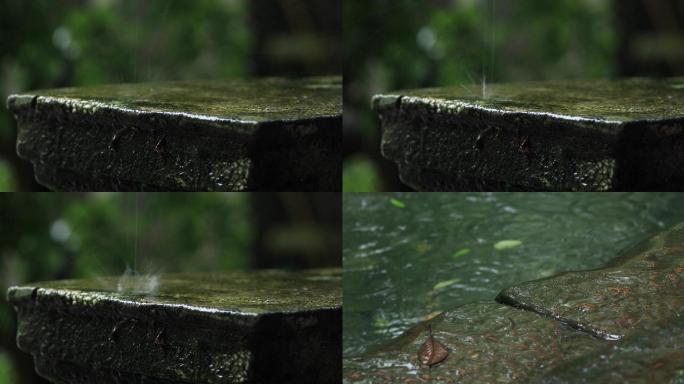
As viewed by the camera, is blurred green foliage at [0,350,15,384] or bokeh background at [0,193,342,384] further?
blurred green foliage at [0,350,15,384]

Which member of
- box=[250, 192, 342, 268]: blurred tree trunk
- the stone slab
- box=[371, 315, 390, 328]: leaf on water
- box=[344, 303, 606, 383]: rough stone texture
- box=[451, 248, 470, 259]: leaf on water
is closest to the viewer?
the stone slab

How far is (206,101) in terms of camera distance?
6.53 feet

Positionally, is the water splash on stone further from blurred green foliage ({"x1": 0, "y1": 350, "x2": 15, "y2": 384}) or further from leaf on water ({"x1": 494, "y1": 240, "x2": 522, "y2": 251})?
blurred green foliage ({"x1": 0, "y1": 350, "x2": 15, "y2": 384})

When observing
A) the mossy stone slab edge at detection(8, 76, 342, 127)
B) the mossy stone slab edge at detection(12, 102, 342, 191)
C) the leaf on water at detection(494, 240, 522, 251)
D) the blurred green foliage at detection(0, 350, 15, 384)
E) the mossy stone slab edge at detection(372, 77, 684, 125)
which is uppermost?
the mossy stone slab edge at detection(372, 77, 684, 125)

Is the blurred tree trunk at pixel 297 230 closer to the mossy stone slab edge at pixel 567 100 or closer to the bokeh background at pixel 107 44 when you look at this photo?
the bokeh background at pixel 107 44

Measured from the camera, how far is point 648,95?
2156 mm

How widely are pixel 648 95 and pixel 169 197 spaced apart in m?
3.10

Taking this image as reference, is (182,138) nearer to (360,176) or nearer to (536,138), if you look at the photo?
(536,138)

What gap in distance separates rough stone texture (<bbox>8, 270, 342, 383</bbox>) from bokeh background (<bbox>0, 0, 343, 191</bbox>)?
6.99 ft

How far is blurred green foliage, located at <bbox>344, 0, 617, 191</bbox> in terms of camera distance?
3.46 m

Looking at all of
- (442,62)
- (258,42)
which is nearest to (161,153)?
(258,42)

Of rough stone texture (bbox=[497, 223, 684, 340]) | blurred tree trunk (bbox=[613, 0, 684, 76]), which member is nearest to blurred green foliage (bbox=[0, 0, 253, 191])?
blurred tree trunk (bbox=[613, 0, 684, 76])

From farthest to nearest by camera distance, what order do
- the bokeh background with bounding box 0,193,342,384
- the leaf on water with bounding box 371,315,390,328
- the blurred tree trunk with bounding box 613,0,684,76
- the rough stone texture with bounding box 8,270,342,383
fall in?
the bokeh background with bounding box 0,193,342,384 → the blurred tree trunk with bounding box 613,0,684,76 → the leaf on water with bounding box 371,315,390,328 → the rough stone texture with bounding box 8,270,342,383

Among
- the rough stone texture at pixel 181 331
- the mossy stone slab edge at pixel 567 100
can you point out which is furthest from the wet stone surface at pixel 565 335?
the mossy stone slab edge at pixel 567 100
